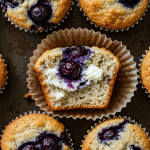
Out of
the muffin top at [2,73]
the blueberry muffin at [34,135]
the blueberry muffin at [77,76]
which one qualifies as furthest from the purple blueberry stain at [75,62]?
the muffin top at [2,73]

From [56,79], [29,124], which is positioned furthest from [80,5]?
[29,124]

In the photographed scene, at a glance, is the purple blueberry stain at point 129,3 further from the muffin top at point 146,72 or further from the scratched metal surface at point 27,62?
the muffin top at point 146,72

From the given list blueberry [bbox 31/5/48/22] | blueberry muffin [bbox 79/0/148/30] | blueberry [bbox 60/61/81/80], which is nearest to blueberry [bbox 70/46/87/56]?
blueberry [bbox 60/61/81/80]

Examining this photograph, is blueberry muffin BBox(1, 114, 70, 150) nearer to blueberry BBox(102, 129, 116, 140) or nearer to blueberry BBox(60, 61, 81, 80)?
blueberry BBox(102, 129, 116, 140)

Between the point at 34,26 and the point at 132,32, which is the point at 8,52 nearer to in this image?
the point at 34,26

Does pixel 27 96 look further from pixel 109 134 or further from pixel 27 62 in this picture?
pixel 109 134
